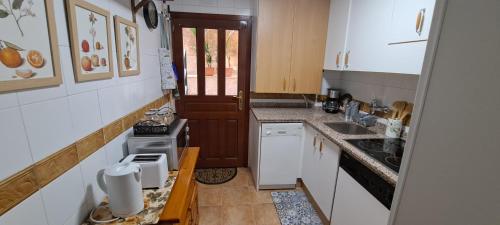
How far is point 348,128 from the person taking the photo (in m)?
2.09

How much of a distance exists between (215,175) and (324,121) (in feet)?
5.02

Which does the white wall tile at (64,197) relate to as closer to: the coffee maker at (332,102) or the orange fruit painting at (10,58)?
the orange fruit painting at (10,58)

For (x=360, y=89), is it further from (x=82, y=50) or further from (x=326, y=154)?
(x=82, y=50)

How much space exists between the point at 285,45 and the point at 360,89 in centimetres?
93

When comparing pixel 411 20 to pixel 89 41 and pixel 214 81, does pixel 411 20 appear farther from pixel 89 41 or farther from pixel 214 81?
pixel 214 81

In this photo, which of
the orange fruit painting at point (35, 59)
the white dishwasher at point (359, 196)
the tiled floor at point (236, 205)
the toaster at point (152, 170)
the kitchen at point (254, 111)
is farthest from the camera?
the tiled floor at point (236, 205)

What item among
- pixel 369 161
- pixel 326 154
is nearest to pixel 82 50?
pixel 369 161

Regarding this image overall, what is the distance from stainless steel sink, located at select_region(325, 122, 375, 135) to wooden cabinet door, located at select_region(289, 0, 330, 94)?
0.55 m

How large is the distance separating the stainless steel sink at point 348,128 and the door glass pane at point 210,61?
143cm

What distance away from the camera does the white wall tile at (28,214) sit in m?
0.63

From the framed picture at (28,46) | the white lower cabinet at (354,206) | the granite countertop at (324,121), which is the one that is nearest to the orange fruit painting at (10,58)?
the framed picture at (28,46)

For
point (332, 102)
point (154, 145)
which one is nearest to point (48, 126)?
point (154, 145)

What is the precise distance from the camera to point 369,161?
4.25 feet

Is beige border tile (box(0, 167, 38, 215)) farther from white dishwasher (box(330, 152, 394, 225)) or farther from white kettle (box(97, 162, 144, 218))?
white dishwasher (box(330, 152, 394, 225))
